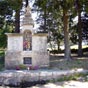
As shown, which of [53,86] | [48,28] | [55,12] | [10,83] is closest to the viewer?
[53,86]

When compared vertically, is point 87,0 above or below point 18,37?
above

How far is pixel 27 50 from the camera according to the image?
1800 centimetres

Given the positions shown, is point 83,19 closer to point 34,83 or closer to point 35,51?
point 35,51

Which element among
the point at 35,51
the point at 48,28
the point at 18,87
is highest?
the point at 48,28

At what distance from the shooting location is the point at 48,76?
588 inches

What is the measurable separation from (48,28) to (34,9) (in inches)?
236

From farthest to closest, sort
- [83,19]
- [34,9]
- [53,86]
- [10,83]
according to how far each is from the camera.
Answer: [83,19], [34,9], [10,83], [53,86]

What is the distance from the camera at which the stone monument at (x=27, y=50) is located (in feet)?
58.4

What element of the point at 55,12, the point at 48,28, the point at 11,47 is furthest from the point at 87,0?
the point at 48,28

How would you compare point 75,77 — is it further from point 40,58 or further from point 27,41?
point 27,41

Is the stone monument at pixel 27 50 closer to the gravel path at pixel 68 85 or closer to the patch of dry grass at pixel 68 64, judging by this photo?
the patch of dry grass at pixel 68 64

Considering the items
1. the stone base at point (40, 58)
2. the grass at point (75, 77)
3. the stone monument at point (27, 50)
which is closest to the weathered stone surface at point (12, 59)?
the stone monument at point (27, 50)

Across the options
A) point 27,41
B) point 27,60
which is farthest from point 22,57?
point 27,41

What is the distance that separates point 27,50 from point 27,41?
644 millimetres
